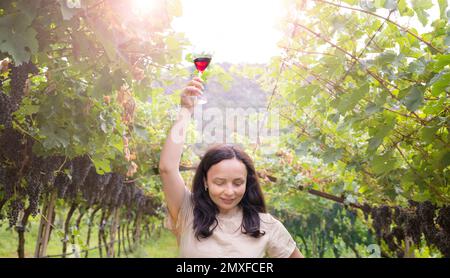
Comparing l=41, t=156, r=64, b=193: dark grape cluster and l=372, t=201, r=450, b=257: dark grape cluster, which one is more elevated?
l=41, t=156, r=64, b=193: dark grape cluster

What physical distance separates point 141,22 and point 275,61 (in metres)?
1.82

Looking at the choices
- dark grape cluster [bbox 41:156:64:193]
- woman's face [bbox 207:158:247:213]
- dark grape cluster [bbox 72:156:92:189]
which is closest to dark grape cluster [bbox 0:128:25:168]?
dark grape cluster [bbox 41:156:64:193]

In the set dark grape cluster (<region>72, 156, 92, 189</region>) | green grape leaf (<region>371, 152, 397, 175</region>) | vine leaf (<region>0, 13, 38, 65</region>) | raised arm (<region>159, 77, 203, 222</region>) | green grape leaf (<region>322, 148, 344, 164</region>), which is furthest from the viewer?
dark grape cluster (<region>72, 156, 92, 189</region>)

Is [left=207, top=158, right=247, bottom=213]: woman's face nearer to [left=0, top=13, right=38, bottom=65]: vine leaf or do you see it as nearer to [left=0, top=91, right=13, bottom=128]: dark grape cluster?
[left=0, top=13, right=38, bottom=65]: vine leaf

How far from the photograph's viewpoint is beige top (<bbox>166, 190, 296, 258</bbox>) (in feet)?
6.23

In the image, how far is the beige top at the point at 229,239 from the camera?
1.90 metres

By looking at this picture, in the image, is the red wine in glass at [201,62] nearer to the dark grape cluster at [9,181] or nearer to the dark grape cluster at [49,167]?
the dark grape cluster at [49,167]

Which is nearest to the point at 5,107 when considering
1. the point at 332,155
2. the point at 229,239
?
the point at 229,239

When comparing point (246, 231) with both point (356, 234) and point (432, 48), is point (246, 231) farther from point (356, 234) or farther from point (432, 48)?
point (356, 234)

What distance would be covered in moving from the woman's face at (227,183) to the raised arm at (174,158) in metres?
0.14

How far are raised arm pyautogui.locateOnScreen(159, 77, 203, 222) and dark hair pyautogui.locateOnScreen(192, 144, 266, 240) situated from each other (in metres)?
0.10

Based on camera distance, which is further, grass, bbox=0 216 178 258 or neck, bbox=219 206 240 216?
grass, bbox=0 216 178 258

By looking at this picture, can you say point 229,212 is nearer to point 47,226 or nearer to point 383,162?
point 383,162

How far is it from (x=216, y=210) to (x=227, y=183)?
0.44 ft
